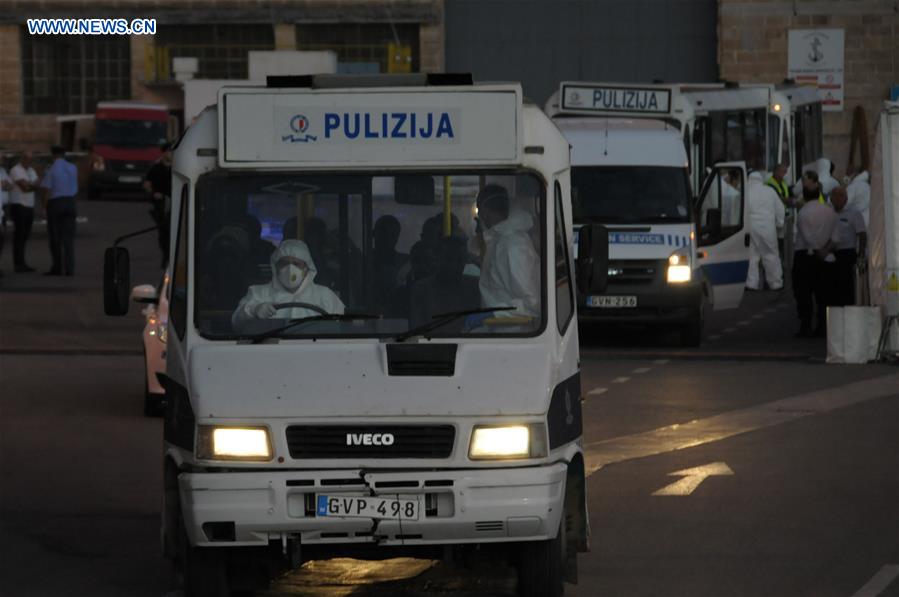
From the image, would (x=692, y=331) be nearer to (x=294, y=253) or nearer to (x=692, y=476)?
(x=692, y=476)

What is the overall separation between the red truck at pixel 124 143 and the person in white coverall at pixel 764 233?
24.4 m

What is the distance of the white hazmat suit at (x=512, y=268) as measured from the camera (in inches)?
341

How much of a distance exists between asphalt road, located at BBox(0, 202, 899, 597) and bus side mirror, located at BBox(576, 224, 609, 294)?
1.39 metres

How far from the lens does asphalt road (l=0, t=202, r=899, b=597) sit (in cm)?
961

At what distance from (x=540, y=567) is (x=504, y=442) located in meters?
0.61

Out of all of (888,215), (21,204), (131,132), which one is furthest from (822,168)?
(131,132)

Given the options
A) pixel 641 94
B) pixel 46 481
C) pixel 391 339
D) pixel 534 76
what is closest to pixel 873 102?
pixel 534 76

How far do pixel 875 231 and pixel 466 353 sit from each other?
13214mm

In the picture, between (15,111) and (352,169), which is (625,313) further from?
(15,111)

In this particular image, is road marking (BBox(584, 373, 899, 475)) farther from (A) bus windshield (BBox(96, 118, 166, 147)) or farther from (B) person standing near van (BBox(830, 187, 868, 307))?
(A) bus windshield (BBox(96, 118, 166, 147))

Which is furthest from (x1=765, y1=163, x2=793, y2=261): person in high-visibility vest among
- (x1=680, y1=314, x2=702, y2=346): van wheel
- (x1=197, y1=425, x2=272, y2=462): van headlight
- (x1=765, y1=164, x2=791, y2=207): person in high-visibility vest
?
(x1=197, y1=425, x2=272, y2=462): van headlight

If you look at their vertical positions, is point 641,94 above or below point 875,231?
above

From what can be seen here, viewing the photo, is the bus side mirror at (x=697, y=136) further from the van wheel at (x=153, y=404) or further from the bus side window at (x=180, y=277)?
the bus side window at (x=180, y=277)

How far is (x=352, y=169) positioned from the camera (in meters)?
8.77
